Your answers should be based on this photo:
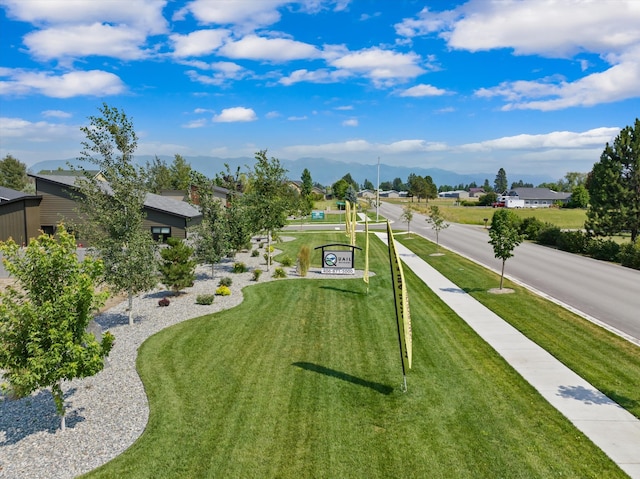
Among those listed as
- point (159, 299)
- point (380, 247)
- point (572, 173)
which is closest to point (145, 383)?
point (159, 299)

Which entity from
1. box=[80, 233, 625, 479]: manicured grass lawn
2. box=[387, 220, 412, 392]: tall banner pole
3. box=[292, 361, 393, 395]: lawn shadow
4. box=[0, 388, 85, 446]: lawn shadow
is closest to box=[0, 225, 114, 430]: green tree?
box=[0, 388, 85, 446]: lawn shadow

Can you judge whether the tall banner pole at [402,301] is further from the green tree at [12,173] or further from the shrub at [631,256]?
the green tree at [12,173]

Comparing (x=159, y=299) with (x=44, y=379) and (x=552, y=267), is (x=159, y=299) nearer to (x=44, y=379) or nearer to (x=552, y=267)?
(x=44, y=379)

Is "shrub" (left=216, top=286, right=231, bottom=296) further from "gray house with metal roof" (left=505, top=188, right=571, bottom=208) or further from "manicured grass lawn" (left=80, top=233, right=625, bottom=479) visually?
"gray house with metal roof" (left=505, top=188, right=571, bottom=208)

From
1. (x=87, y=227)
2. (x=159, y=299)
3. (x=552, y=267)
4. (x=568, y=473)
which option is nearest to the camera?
(x=568, y=473)

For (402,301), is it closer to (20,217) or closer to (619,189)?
(619,189)

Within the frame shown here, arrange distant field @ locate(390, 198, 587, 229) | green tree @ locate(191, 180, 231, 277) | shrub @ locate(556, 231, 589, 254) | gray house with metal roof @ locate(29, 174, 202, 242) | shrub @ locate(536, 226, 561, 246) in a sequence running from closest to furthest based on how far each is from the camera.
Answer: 1. green tree @ locate(191, 180, 231, 277)
2. shrub @ locate(556, 231, 589, 254)
3. gray house with metal roof @ locate(29, 174, 202, 242)
4. shrub @ locate(536, 226, 561, 246)
5. distant field @ locate(390, 198, 587, 229)

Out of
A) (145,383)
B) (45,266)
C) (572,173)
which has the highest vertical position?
(572,173)
